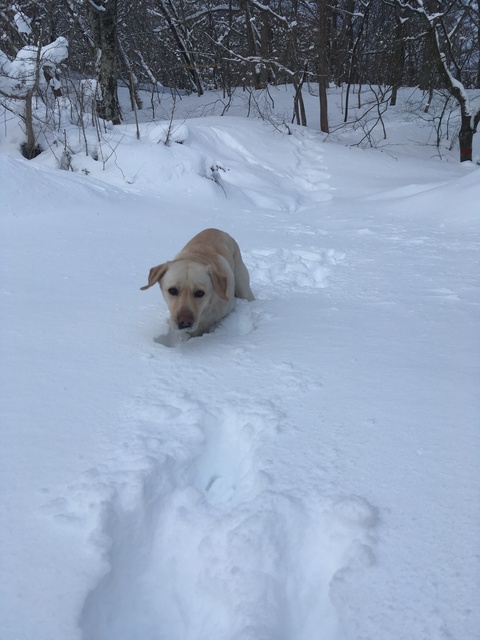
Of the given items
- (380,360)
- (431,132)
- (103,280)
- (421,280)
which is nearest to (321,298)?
(421,280)

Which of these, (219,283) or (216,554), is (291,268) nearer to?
(219,283)

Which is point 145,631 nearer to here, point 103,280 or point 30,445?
point 30,445

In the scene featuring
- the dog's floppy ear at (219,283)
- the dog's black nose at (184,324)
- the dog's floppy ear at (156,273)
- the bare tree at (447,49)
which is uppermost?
the bare tree at (447,49)

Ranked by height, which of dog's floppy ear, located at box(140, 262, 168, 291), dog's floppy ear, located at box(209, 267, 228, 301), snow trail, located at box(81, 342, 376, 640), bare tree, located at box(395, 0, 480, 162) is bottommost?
snow trail, located at box(81, 342, 376, 640)

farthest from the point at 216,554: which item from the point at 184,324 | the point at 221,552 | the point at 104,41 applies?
the point at 104,41

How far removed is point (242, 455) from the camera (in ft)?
6.67

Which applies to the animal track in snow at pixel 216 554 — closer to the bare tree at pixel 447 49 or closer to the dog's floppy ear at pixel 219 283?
the dog's floppy ear at pixel 219 283

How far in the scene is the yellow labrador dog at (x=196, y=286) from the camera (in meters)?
3.07

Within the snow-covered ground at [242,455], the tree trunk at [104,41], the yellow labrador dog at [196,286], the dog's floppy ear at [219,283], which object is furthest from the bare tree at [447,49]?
the dog's floppy ear at [219,283]

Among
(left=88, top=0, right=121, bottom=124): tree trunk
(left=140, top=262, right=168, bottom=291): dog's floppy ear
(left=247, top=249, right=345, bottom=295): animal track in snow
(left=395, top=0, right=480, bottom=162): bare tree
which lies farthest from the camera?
(left=395, top=0, right=480, bottom=162): bare tree

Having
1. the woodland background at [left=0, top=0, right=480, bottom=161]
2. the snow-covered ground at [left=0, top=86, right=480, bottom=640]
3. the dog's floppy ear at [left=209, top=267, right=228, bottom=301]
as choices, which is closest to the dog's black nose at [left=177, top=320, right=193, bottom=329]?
the snow-covered ground at [left=0, top=86, right=480, bottom=640]

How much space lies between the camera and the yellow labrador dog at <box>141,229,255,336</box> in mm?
3068

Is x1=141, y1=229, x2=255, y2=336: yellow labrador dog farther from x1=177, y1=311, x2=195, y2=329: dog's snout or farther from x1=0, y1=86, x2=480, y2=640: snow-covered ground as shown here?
x1=0, y1=86, x2=480, y2=640: snow-covered ground

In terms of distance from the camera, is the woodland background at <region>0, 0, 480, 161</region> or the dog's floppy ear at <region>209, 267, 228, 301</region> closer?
the dog's floppy ear at <region>209, 267, 228, 301</region>
